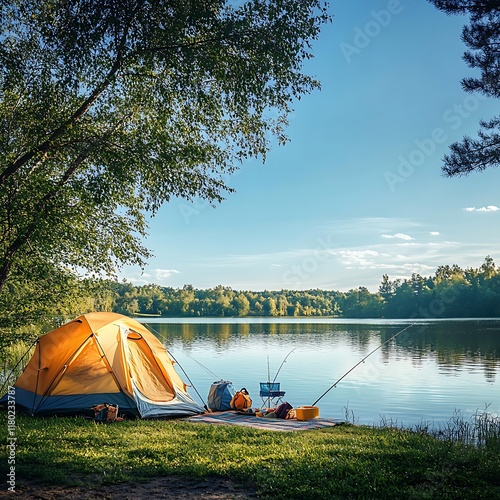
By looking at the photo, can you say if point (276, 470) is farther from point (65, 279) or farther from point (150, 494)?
point (65, 279)

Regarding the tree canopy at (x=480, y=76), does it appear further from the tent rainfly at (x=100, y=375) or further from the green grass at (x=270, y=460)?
the tent rainfly at (x=100, y=375)

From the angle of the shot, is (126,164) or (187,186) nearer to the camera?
(126,164)

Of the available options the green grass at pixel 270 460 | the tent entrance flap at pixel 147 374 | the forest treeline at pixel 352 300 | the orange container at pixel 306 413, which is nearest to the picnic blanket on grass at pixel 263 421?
the orange container at pixel 306 413

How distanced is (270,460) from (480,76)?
24.8ft

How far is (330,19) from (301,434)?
6567mm

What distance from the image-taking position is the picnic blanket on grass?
9797 millimetres

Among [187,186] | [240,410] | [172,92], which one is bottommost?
[240,410]

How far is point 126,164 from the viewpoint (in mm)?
8656

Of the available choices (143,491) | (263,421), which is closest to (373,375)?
(263,421)

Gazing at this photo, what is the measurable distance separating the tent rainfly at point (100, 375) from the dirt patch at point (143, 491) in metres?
4.43

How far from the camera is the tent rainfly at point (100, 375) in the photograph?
34.3ft

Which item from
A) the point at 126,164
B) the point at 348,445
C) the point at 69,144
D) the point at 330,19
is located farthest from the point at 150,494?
the point at 330,19

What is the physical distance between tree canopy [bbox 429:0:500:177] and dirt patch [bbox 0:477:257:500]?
6956 mm

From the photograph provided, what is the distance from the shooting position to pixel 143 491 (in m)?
5.73
